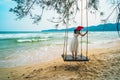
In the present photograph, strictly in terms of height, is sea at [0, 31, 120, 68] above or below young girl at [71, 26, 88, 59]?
below

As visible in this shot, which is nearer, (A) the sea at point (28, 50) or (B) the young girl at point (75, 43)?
(B) the young girl at point (75, 43)

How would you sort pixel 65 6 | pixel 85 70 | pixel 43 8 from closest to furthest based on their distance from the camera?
pixel 43 8 < pixel 65 6 < pixel 85 70

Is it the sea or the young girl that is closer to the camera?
the young girl

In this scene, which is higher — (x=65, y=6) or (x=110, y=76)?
(x=65, y=6)

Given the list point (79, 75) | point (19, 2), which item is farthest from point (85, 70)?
point (19, 2)

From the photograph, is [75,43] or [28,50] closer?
[75,43]

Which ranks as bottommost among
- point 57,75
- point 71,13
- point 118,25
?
point 57,75

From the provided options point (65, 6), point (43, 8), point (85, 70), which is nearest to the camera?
point (43, 8)

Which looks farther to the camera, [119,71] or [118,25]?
[119,71]

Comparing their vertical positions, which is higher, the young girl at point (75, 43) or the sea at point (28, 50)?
the young girl at point (75, 43)

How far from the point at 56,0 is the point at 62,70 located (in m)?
2.78

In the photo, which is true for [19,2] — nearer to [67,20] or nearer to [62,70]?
[67,20]

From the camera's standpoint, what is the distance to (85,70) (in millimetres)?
7824

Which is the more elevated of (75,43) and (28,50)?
(75,43)
